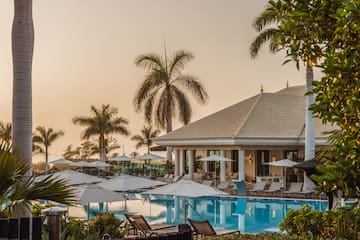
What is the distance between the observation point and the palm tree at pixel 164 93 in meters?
40.4

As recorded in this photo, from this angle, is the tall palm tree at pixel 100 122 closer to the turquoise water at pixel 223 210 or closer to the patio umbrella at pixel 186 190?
the turquoise water at pixel 223 210

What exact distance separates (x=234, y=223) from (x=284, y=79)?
23.2 metres

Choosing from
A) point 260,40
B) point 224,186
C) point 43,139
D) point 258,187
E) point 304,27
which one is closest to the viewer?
point 304,27

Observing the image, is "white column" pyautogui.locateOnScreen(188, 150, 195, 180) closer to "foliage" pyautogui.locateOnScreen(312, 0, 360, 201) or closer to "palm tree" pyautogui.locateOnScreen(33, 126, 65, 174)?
"palm tree" pyautogui.locateOnScreen(33, 126, 65, 174)

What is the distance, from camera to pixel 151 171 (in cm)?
4062

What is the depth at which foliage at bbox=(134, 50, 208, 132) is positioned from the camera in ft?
133

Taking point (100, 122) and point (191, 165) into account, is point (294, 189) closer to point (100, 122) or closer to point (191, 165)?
point (191, 165)

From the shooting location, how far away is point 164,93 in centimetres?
4078

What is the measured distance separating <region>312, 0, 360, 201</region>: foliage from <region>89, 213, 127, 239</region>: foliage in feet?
29.0

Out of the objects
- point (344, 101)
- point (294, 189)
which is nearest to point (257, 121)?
point (294, 189)

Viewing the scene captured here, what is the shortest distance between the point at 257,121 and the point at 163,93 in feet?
30.1

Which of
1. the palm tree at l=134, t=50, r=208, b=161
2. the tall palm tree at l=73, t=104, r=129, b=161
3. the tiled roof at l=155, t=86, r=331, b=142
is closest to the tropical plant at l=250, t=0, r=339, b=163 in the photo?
the tiled roof at l=155, t=86, r=331, b=142

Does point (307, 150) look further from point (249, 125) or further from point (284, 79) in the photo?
point (284, 79)

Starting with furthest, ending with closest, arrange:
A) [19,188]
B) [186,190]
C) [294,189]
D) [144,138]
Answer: [144,138] < [294,189] < [186,190] < [19,188]
